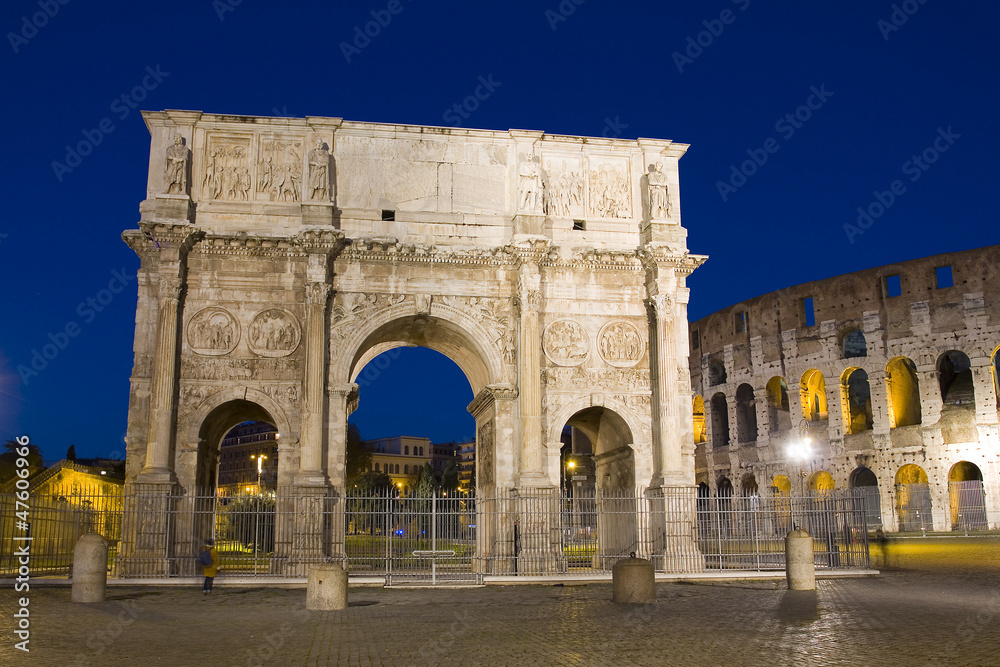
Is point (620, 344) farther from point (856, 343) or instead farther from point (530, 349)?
point (856, 343)

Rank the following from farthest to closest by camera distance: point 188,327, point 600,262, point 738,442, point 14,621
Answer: point 738,442, point 600,262, point 188,327, point 14,621

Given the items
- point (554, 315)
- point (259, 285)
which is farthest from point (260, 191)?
point (554, 315)

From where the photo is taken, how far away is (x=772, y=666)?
24.7 ft

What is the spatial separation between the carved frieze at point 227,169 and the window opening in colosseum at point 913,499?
27.6m

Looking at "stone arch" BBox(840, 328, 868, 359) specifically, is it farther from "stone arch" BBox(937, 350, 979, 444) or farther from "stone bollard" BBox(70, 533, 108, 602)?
"stone bollard" BBox(70, 533, 108, 602)

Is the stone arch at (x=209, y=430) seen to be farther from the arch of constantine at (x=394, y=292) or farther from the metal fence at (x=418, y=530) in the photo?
the metal fence at (x=418, y=530)

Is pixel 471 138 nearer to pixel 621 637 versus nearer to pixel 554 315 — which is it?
pixel 554 315

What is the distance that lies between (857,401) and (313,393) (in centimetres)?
2963

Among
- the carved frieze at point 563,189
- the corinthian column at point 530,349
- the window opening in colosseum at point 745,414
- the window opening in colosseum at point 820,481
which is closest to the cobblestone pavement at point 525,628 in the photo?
the corinthian column at point 530,349

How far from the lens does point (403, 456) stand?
394ft

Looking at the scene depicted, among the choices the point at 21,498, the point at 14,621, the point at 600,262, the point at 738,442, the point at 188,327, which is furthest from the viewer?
the point at 738,442

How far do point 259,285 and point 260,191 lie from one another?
2.30 metres

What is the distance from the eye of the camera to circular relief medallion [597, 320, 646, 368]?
21.1m

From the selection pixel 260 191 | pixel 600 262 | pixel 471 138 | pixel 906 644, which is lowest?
pixel 906 644
